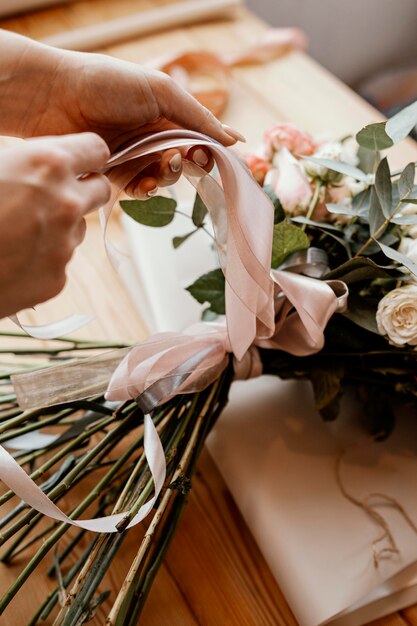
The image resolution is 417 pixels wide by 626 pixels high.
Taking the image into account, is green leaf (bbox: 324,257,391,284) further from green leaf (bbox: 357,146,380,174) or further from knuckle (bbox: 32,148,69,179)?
knuckle (bbox: 32,148,69,179)

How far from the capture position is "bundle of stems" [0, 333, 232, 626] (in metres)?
0.61

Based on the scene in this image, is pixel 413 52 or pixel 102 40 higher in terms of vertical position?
pixel 102 40

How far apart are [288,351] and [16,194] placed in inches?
14.2

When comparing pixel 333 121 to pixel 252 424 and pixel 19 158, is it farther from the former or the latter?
pixel 19 158

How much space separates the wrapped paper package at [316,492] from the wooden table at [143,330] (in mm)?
23

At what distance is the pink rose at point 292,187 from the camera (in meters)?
0.73

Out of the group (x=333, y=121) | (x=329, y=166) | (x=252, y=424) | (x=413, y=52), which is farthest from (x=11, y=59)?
(x=413, y=52)

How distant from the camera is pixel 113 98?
0.64 m

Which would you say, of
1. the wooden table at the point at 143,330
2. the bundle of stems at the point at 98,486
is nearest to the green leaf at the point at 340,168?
the bundle of stems at the point at 98,486

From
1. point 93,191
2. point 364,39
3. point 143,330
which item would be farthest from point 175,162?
A: point 364,39

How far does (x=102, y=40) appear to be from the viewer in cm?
139

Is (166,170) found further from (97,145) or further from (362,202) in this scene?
(362,202)

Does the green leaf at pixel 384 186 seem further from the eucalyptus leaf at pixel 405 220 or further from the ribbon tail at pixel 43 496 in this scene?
the ribbon tail at pixel 43 496

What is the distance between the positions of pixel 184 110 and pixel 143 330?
1.20 feet
